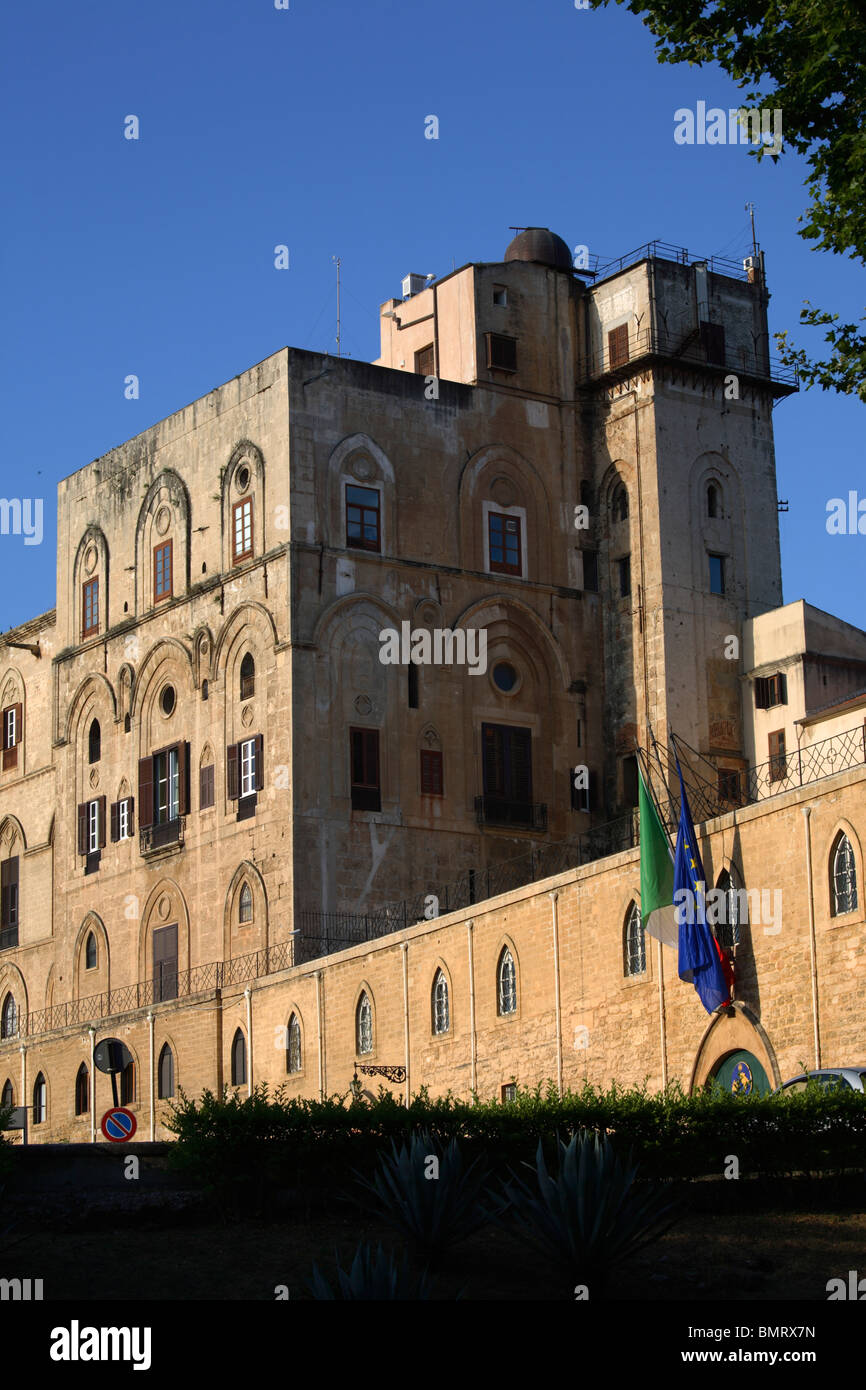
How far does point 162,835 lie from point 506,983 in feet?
52.7

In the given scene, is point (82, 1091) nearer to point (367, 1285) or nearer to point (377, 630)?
point (377, 630)

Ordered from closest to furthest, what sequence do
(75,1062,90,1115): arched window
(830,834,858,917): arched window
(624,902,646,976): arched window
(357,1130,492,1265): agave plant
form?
(357,1130,492,1265): agave plant, (830,834,858,917): arched window, (624,902,646,976): arched window, (75,1062,90,1115): arched window

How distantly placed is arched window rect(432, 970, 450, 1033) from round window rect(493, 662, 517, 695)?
1243 cm

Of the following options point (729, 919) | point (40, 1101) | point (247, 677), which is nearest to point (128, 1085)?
point (40, 1101)

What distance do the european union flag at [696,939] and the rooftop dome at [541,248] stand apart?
86.0 feet

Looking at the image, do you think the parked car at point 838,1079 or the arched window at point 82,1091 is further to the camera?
the arched window at point 82,1091

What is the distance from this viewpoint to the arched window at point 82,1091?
169 feet

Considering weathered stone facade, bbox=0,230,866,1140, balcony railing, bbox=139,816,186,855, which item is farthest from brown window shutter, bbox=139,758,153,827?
balcony railing, bbox=139,816,186,855

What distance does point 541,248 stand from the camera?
55.5m

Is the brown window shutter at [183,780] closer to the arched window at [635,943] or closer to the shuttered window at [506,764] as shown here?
the shuttered window at [506,764]

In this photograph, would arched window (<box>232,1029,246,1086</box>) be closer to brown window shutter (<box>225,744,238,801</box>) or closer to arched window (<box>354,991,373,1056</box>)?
arched window (<box>354,991,373,1056</box>)

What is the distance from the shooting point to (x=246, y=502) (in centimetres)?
5044

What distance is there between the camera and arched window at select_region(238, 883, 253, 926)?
4819 cm

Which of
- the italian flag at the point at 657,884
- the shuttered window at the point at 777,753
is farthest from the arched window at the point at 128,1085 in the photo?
the italian flag at the point at 657,884
